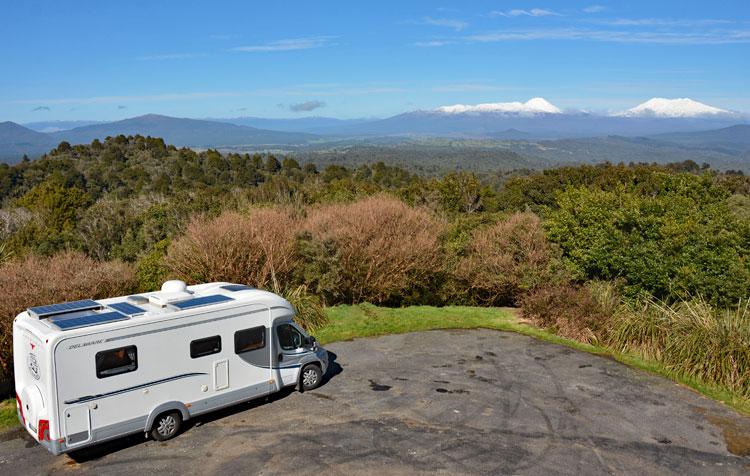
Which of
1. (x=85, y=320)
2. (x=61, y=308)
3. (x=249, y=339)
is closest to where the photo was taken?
(x=85, y=320)

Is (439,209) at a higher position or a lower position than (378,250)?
lower

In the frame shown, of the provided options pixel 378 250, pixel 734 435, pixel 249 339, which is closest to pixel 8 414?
pixel 249 339

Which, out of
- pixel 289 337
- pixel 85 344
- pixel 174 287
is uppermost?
pixel 174 287

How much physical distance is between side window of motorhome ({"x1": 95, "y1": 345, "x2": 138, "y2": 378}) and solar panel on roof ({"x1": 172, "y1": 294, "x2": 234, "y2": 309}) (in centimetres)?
126

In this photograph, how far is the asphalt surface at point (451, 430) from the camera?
1012 centimetres

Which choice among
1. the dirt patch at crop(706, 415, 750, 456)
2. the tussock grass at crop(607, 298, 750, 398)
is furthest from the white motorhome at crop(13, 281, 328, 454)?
the tussock grass at crop(607, 298, 750, 398)

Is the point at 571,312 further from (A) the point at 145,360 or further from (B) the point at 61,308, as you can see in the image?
(B) the point at 61,308

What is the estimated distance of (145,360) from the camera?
1033cm

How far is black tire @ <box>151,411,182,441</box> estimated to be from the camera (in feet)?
35.1

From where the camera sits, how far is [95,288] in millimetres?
16688

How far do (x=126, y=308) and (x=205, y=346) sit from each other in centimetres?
159

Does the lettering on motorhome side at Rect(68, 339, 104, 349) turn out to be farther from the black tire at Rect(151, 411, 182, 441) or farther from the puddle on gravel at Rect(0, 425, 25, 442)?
the puddle on gravel at Rect(0, 425, 25, 442)

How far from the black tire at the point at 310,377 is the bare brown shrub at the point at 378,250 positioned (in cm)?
921

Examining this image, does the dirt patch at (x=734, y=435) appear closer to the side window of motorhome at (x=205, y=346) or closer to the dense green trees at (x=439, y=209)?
the dense green trees at (x=439, y=209)
